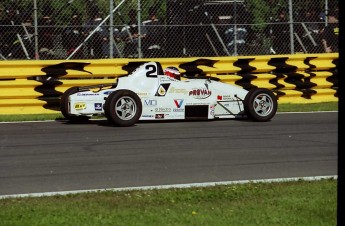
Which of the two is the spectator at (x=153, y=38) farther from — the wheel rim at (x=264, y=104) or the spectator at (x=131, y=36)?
the wheel rim at (x=264, y=104)

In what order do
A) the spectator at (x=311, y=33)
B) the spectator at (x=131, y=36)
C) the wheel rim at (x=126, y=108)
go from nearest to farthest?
the wheel rim at (x=126, y=108) < the spectator at (x=131, y=36) < the spectator at (x=311, y=33)

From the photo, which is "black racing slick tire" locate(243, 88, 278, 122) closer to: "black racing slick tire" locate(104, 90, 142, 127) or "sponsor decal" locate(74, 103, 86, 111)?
"black racing slick tire" locate(104, 90, 142, 127)

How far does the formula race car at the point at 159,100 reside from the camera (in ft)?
44.9

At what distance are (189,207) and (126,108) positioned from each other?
6949mm

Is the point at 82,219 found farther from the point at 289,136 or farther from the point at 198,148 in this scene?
the point at 289,136

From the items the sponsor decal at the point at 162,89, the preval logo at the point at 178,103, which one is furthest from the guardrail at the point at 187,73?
the preval logo at the point at 178,103

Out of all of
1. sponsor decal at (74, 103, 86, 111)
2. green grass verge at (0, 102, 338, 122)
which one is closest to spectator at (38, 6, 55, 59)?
green grass verge at (0, 102, 338, 122)

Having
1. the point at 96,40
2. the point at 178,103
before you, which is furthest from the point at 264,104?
the point at 96,40

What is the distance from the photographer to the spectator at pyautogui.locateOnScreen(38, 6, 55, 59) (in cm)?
1697

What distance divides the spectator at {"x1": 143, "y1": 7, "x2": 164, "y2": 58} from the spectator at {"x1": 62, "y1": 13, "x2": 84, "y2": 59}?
1.49 m

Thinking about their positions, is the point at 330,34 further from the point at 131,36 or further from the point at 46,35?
the point at 46,35

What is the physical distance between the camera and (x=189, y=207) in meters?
6.85

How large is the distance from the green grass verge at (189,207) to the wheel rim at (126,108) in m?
5.90

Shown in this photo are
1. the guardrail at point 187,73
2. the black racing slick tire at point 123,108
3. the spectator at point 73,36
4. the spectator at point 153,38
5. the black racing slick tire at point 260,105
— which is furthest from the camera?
the spectator at point 153,38
